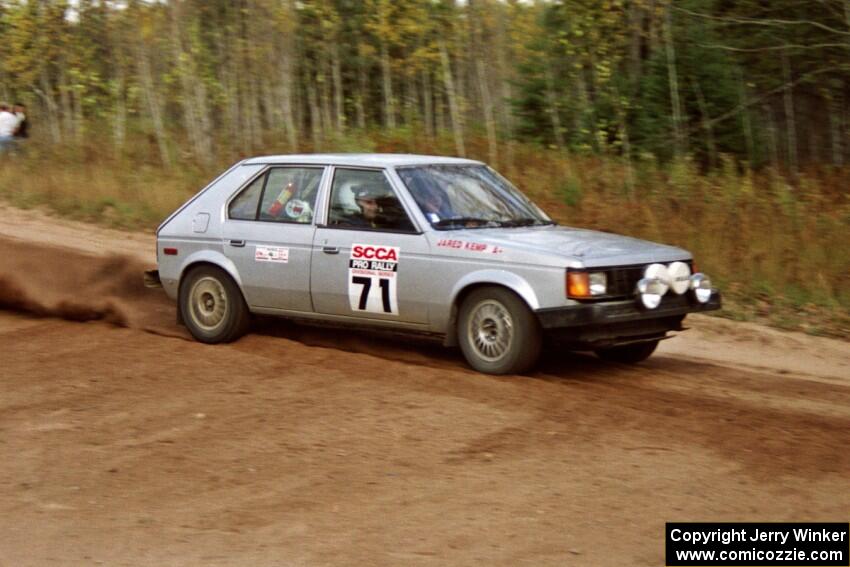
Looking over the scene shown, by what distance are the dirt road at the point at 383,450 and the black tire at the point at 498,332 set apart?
0.43ft

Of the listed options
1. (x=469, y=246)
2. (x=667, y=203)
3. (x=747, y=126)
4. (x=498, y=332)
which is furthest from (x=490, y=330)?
(x=747, y=126)

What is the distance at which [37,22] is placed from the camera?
24391 millimetres

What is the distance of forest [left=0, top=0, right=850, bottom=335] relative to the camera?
14.9 metres

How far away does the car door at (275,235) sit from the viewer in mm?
8852

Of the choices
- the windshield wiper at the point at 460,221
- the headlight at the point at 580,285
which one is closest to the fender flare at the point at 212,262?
the windshield wiper at the point at 460,221

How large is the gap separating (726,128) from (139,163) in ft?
35.3

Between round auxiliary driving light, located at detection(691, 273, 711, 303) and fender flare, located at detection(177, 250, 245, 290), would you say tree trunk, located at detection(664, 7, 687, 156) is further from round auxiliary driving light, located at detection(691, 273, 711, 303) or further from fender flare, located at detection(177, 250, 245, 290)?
fender flare, located at detection(177, 250, 245, 290)

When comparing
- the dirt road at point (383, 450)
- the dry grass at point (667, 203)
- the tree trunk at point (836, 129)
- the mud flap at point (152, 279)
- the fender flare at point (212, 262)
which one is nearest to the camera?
the dirt road at point (383, 450)

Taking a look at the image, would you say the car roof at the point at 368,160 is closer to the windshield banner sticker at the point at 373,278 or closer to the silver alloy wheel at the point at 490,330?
the windshield banner sticker at the point at 373,278

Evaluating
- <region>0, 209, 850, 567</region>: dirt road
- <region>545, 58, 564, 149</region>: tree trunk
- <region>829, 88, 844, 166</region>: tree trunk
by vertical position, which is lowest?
<region>0, 209, 850, 567</region>: dirt road

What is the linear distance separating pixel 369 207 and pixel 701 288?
2.51m

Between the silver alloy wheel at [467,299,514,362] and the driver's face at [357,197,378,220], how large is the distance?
1.17 m

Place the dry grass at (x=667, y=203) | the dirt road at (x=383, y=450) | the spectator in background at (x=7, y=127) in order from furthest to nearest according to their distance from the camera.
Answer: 1. the spectator in background at (x=7, y=127)
2. the dry grass at (x=667, y=203)
3. the dirt road at (x=383, y=450)

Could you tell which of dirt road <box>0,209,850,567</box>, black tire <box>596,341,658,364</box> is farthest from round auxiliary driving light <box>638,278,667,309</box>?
black tire <box>596,341,658,364</box>
